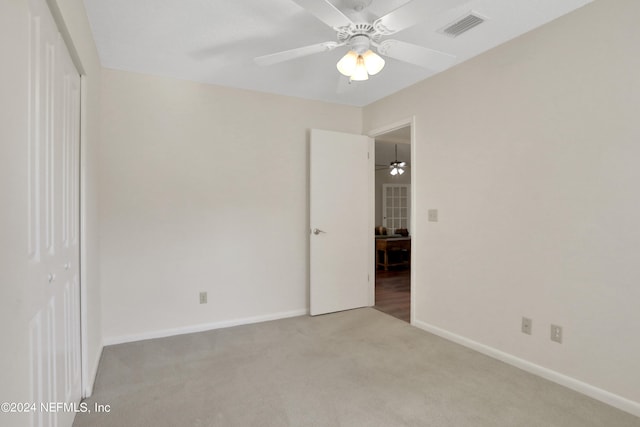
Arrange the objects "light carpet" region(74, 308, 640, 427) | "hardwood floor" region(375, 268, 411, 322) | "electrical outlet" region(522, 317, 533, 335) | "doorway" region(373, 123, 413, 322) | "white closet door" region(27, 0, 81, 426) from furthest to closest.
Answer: "doorway" region(373, 123, 413, 322) < "hardwood floor" region(375, 268, 411, 322) < "electrical outlet" region(522, 317, 533, 335) < "light carpet" region(74, 308, 640, 427) < "white closet door" region(27, 0, 81, 426)

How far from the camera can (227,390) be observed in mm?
2174

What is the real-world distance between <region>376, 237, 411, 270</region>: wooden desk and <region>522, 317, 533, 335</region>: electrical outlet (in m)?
3.96

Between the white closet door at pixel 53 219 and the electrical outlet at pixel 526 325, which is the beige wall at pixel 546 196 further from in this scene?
the white closet door at pixel 53 219

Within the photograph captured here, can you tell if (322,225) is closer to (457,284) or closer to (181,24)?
(457,284)

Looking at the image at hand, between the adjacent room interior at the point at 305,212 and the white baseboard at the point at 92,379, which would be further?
the white baseboard at the point at 92,379

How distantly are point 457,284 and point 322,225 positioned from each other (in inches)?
60.2

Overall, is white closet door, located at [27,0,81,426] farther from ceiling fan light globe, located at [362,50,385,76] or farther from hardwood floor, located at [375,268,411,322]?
hardwood floor, located at [375,268,411,322]

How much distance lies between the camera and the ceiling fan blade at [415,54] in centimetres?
195

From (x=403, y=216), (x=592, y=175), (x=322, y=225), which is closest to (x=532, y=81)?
(x=592, y=175)

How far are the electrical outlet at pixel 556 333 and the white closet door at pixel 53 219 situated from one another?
2851 mm

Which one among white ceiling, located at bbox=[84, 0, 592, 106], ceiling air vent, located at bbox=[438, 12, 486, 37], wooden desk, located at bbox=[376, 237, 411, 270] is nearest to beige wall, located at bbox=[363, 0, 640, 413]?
white ceiling, located at bbox=[84, 0, 592, 106]

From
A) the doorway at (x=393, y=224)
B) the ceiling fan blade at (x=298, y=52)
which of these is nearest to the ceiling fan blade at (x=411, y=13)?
the ceiling fan blade at (x=298, y=52)

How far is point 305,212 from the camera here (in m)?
3.83

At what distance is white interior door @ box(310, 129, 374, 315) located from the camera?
3713 millimetres
